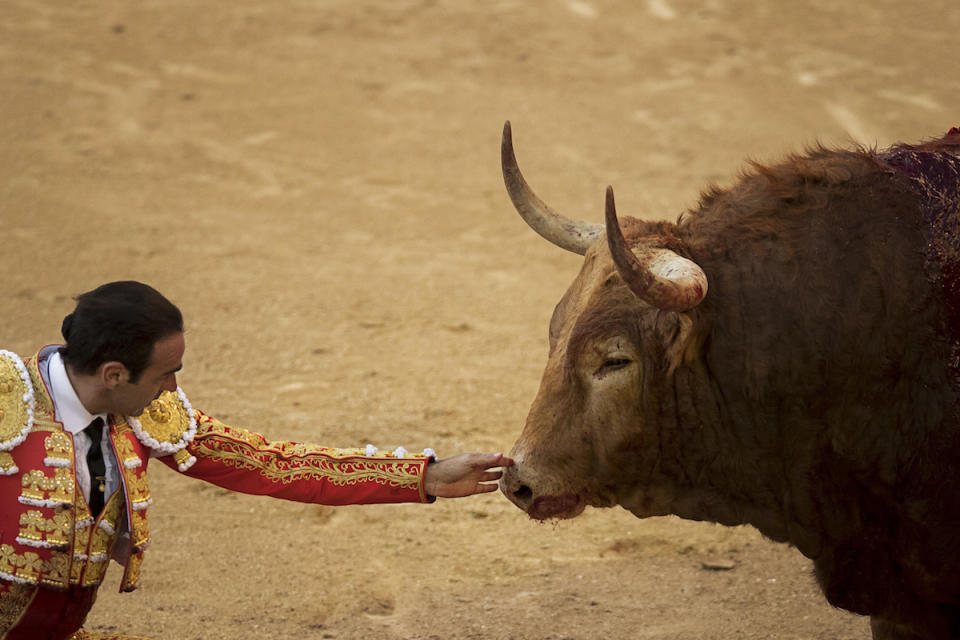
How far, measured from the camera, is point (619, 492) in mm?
3443

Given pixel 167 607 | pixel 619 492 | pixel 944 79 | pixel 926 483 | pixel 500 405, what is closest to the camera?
pixel 926 483

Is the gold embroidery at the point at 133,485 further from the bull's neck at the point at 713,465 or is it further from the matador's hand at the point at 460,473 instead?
the bull's neck at the point at 713,465

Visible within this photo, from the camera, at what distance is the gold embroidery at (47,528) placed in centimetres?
281

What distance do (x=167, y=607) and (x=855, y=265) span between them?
2715 millimetres

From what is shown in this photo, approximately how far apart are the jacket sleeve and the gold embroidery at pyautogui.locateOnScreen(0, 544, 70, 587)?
47 centimetres

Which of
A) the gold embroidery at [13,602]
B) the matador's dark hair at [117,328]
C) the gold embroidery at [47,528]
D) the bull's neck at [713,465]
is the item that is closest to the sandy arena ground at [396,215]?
the bull's neck at [713,465]

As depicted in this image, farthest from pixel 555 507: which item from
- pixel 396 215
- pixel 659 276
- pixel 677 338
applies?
pixel 396 215

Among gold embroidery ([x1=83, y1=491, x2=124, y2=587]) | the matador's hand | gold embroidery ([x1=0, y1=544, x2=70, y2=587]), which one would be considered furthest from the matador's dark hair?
the matador's hand

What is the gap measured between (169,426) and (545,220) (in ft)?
4.51

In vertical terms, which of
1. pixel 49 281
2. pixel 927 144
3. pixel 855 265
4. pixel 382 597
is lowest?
pixel 382 597

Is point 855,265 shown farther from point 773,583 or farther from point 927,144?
point 773,583

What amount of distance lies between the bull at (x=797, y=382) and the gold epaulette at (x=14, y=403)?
1.27m

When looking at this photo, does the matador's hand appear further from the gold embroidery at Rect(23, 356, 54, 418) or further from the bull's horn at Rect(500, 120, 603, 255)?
the gold embroidery at Rect(23, 356, 54, 418)

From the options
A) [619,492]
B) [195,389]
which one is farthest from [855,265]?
[195,389]
